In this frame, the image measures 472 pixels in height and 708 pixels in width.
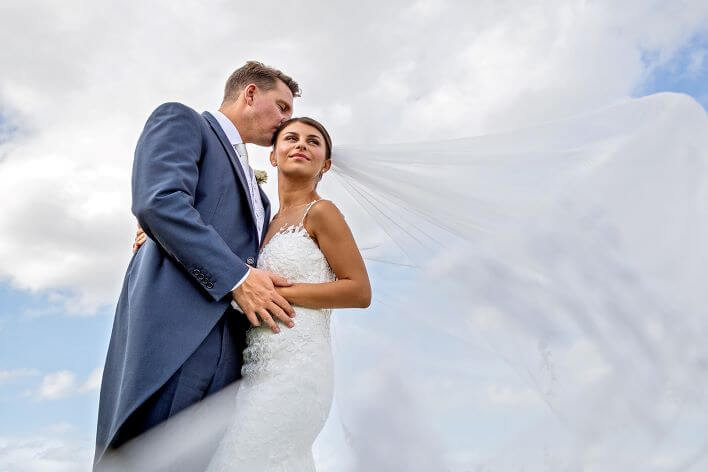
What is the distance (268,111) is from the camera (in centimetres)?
379

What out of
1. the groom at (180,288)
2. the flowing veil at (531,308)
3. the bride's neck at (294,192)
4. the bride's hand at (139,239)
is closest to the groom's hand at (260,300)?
the groom at (180,288)

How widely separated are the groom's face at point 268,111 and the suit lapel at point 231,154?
0.30 metres

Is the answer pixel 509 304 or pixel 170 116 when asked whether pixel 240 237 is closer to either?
pixel 170 116

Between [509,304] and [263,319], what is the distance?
125 centimetres

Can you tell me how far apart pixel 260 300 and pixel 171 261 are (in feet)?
1.48

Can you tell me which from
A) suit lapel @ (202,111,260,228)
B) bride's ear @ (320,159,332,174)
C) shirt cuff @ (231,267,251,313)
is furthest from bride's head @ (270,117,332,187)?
shirt cuff @ (231,267,251,313)

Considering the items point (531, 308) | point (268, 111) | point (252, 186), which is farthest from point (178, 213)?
point (531, 308)

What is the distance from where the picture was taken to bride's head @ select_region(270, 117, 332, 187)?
3.46m

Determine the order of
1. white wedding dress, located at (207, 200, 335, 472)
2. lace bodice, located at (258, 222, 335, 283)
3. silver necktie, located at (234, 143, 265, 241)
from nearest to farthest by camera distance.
→ white wedding dress, located at (207, 200, 335, 472) → lace bodice, located at (258, 222, 335, 283) → silver necktie, located at (234, 143, 265, 241)

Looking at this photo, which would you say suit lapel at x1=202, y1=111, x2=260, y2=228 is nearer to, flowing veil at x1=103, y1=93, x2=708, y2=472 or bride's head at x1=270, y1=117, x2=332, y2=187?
bride's head at x1=270, y1=117, x2=332, y2=187

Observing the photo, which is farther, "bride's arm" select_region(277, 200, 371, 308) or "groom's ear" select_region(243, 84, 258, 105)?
"groom's ear" select_region(243, 84, 258, 105)

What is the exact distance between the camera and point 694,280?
3.33m

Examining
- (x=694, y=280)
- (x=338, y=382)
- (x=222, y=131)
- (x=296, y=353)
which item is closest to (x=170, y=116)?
(x=222, y=131)

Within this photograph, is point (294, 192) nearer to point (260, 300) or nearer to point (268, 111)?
point (268, 111)
